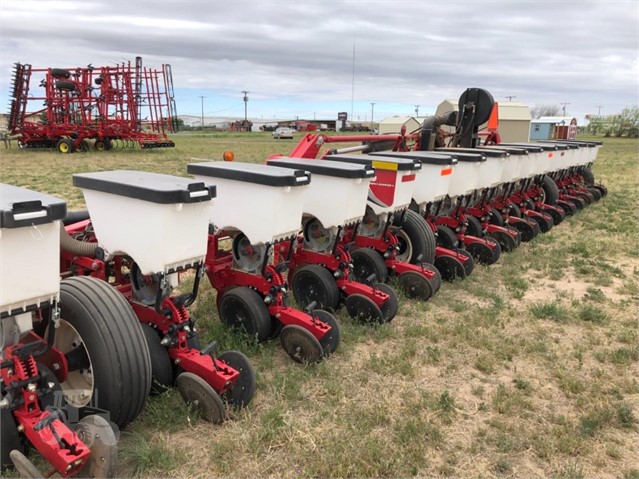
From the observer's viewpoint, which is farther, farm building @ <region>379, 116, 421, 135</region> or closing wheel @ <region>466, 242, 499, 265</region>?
farm building @ <region>379, 116, 421, 135</region>

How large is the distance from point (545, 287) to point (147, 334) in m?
3.95

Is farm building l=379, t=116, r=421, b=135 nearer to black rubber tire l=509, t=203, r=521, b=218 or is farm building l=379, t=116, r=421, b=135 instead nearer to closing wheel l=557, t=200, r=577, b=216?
closing wheel l=557, t=200, r=577, b=216

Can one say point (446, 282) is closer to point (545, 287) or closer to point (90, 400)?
point (545, 287)

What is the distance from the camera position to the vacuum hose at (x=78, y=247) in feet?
10.1

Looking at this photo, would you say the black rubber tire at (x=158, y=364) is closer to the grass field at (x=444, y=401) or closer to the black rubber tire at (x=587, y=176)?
the grass field at (x=444, y=401)

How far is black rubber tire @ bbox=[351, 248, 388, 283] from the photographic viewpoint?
4.62 metres

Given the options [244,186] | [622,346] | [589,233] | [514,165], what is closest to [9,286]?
[244,186]

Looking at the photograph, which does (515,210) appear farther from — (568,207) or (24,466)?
(24,466)

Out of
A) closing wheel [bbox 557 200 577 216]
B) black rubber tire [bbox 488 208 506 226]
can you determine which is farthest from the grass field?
closing wheel [bbox 557 200 577 216]

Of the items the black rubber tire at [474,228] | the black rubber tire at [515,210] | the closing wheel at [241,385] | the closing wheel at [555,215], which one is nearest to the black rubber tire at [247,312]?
the closing wheel at [241,385]

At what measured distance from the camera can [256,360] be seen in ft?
11.5

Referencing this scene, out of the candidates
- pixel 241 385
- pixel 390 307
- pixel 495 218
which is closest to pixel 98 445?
pixel 241 385

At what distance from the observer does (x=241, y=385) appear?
2869 millimetres

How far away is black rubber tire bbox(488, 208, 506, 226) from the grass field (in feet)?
5.48
